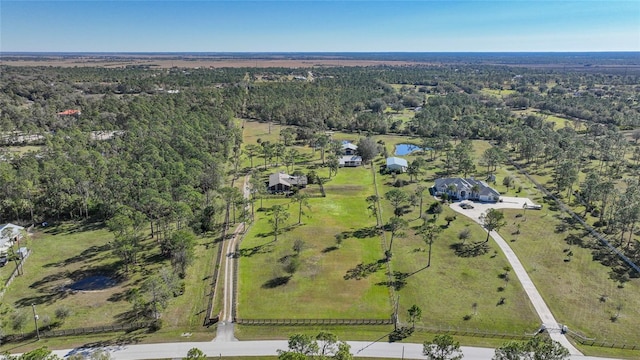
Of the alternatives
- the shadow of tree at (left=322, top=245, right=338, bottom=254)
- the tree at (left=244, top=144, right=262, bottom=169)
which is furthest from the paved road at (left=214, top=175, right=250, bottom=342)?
the tree at (left=244, top=144, right=262, bottom=169)

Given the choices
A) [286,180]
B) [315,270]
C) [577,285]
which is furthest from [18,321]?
[577,285]

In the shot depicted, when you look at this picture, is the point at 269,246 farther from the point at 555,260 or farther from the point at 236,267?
the point at 555,260

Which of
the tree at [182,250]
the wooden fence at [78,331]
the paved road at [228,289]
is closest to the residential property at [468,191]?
the paved road at [228,289]

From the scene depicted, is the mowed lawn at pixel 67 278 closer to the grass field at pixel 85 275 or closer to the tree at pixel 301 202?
the grass field at pixel 85 275

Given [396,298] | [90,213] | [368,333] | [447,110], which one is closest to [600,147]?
[447,110]

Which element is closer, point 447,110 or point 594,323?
point 594,323

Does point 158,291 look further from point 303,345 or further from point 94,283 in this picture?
point 303,345
